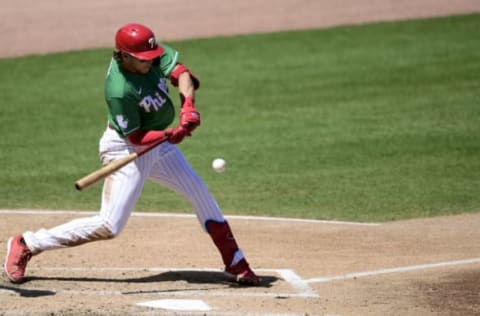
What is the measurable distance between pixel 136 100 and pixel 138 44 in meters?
0.38

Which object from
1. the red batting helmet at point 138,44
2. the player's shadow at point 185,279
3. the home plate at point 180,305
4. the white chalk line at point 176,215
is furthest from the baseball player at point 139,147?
the white chalk line at point 176,215

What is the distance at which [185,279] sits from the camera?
750cm

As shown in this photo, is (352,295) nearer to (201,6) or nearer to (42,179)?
(42,179)

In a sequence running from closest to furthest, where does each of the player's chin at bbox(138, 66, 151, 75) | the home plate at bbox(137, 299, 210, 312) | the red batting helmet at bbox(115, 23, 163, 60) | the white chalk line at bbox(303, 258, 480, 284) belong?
the home plate at bbox(137, 299, 210, 312), the red batting helmet at bbox(115, 23, 163, 60), the player's chin at bbox(138, 66, 151, 75), the white chalk line at bbox(303, 258, 480, 284)

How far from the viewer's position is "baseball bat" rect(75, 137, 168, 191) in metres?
6.75

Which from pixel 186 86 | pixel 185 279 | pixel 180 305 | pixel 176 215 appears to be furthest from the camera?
pixel 176 215

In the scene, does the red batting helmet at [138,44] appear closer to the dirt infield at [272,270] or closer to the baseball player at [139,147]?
the baseball player at [139,147]

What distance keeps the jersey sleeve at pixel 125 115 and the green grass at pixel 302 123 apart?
3.09 metres

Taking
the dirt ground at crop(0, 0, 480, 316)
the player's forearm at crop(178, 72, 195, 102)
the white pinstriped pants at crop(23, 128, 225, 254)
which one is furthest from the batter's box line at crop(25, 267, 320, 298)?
the player's forearm at crop(178, 72, 195, 102)

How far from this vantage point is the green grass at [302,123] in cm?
1029

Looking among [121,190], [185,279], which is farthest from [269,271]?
[121,190]

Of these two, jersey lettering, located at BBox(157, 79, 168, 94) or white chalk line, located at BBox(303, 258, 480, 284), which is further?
white chalk line, located at BBox(303, 258, 480, 284)

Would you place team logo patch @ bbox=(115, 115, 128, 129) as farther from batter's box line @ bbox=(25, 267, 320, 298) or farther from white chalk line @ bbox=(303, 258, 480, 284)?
white chalk line @ bbox=(303, 258, 480, 284)

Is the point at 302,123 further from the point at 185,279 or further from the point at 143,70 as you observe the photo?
the point at 143,70
